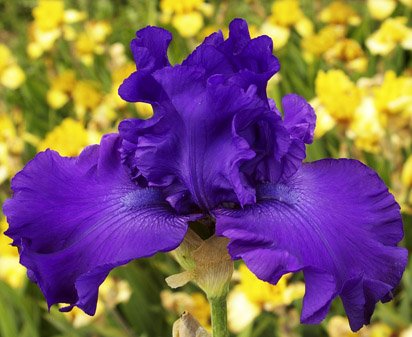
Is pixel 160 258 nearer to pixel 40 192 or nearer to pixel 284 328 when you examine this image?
pixel 284 328

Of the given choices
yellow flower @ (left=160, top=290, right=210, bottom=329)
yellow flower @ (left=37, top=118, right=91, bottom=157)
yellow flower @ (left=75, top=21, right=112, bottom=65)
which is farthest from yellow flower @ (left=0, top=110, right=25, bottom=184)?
yellow flower @ (left=160, top=290, right=210, bottom=329)

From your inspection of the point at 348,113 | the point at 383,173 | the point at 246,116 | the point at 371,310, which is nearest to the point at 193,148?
the point at 246,116

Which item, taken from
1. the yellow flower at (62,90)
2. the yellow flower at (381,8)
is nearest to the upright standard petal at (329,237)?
the yellow flower at (381,8)

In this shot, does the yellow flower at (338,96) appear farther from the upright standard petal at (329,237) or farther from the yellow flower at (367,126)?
the upright standard petal at (329,237)

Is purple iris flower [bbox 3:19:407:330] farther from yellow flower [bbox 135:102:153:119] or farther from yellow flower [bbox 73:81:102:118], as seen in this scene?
yellow flower [bbox 73:81:102:118]

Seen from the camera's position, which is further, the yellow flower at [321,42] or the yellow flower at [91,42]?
the yellow flower at [91,42]

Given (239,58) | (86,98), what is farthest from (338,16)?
(239,58)

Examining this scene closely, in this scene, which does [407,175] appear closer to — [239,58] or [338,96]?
[338,96]
